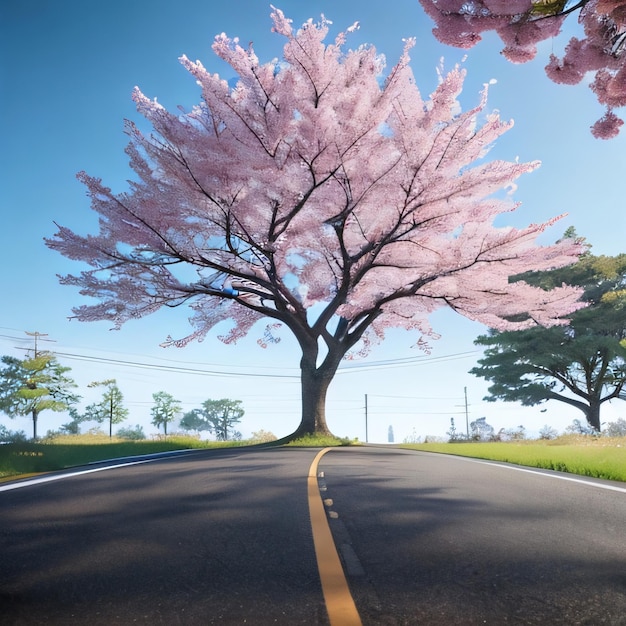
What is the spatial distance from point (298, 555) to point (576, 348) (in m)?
37.4

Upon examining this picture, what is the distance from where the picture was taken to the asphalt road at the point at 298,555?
2.71 m

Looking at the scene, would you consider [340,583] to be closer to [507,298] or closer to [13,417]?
[507,298]

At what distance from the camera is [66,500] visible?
596 cm

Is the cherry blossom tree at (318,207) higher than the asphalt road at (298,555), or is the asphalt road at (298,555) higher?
the cherry blossom tree at (318,207)

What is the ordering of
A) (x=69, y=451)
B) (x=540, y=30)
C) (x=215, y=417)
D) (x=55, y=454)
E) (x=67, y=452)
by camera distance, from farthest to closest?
(x=215, y=417), (x=69, y=451), (x=67, y=452), (x=55, y=454), (x=540, y=30)

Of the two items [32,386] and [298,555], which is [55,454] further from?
[32,386]

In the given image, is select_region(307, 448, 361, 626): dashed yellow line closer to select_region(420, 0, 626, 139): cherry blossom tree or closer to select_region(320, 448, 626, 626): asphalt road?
select_region(320, 448, 626, 626): asphalt road

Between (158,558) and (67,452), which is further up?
(158,558)

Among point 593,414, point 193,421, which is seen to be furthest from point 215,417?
point 593,414

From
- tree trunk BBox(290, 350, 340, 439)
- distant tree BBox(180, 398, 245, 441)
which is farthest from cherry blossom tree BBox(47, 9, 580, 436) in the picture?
distant tree BBox(180, 398, 245, 441)

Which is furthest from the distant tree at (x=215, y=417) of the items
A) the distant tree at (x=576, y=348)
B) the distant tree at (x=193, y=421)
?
→ the distant tree at (x=576, y=348)

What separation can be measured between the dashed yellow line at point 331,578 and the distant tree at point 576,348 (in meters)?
35.6

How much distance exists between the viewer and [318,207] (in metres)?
20.7

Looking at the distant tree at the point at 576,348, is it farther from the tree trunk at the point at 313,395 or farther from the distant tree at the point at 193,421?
the distant tree at the point at 193,421
